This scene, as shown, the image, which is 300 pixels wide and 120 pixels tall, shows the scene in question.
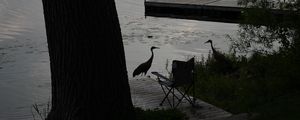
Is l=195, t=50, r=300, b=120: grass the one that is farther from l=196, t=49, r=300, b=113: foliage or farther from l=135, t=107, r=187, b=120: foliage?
l=135, t=107, r=187, b=120: foliage

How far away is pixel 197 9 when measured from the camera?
21.8 metres

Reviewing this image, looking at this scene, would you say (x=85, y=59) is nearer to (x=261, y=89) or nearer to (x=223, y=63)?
(x=261, y=89)

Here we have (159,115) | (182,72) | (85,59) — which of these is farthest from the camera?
(182,72)

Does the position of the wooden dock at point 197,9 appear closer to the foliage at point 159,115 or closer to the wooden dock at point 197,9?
the wooden dock at point 197,9

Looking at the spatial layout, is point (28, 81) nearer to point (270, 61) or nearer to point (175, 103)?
point (175, 103)

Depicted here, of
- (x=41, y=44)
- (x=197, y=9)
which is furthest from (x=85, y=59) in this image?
(x=197, y=9)

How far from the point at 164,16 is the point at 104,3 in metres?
17.4

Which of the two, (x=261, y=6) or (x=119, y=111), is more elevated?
(x=261, y=6)

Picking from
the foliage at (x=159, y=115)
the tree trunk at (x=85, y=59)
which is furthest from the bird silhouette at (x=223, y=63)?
the tree trunk at (x=85, y=59)

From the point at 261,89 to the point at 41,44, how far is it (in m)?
9.28

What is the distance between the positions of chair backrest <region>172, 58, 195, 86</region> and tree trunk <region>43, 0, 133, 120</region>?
6.96ft

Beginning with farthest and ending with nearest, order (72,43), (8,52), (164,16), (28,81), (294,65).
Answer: (164,16)
(8,52)
(28,81)
(294,65)
(72,43)

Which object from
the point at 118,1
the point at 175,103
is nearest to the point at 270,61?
the point at 175,103

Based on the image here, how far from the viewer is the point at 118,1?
80.5 feet
